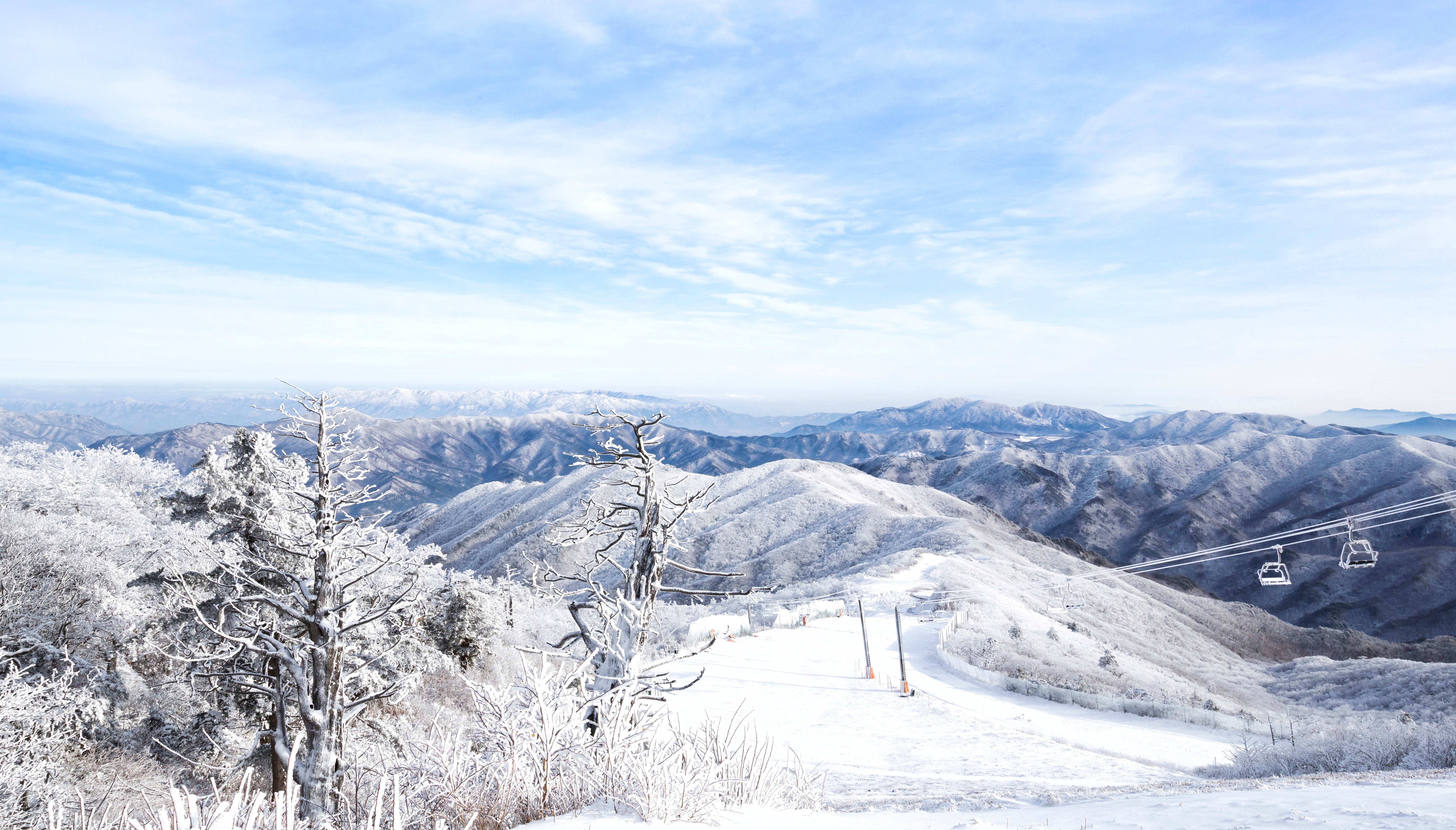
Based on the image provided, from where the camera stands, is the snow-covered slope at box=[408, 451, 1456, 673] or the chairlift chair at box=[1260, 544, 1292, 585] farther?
the snow-covered slope at box=[408, 451, 1456, 673]

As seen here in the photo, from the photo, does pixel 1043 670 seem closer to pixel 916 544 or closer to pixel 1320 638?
pixel 916 544

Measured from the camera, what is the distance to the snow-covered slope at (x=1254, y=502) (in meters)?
79.8

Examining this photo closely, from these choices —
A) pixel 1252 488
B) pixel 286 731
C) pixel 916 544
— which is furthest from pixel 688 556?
pixel 1252 488

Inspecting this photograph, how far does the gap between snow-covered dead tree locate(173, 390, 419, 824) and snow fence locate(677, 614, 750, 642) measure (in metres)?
13.2

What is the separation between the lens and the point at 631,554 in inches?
384

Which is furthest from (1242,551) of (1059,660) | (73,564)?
(73,564)

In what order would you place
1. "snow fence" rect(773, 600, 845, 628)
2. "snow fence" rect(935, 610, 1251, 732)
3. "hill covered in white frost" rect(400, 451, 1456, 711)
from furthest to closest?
"snow fence" rect(773, 600, 845, 628)
"hill covered in white frost" rect(400, 451, 1456, 711)
"snow fence" rect(935, 610, 1251, 732)

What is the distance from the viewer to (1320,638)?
51.1m

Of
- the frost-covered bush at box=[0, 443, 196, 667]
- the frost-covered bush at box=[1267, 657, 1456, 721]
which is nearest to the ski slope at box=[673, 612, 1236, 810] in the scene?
the frost-covered bush at box=[1267, 657, 1456, 721]

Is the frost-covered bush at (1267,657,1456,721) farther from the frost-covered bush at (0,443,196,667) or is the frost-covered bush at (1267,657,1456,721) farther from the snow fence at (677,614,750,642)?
the frost-covered bush at (0,443,196,667)

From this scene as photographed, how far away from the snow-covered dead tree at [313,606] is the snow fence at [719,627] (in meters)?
13.2

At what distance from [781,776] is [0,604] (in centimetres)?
2517

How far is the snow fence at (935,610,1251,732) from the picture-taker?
2058cm

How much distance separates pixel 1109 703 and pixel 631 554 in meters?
18.1
